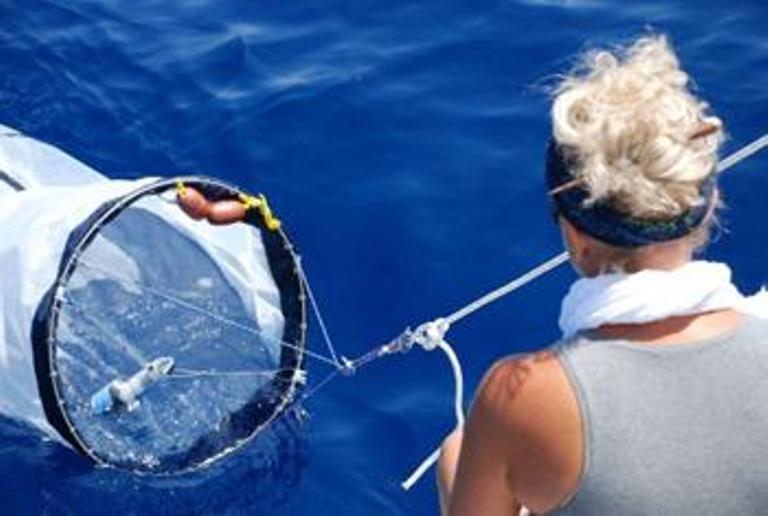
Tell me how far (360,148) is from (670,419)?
3.31m

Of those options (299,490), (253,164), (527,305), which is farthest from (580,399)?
(253,164)

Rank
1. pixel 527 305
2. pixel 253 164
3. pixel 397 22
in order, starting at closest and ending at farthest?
pixel 527 305 → pixel 253 164 → pixel 397 22

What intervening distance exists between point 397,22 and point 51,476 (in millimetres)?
2970

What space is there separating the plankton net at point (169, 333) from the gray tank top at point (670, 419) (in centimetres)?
185

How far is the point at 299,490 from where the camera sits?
3990 mm

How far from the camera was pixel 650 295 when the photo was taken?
2086 millimetres

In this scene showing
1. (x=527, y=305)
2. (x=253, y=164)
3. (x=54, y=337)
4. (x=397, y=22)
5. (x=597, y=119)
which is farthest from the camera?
(x=397, y=22)

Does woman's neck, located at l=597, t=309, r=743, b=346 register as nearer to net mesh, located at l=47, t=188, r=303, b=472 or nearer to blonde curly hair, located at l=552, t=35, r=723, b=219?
blonde curly hair, located at l=552, t=35, r=723, b=219

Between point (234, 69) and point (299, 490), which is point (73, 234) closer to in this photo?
point (299, 490)

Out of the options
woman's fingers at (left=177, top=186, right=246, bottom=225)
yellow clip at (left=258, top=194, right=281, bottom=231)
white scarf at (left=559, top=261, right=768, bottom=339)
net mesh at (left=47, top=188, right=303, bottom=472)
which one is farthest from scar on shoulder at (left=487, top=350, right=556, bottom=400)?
net mesh at (left=47, top=188, right=303, bottom=472)

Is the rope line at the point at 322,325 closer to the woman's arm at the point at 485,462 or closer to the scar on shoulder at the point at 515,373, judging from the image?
the woman's arm at the point at 485,462

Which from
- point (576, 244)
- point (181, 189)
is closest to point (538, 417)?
point (576, 244)

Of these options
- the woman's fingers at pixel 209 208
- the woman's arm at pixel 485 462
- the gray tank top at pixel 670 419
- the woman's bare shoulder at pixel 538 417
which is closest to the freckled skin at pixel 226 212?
the woman's fingers at pixel 209 208

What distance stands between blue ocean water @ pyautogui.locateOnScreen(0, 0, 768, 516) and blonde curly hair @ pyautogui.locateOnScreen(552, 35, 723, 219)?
2072mm
